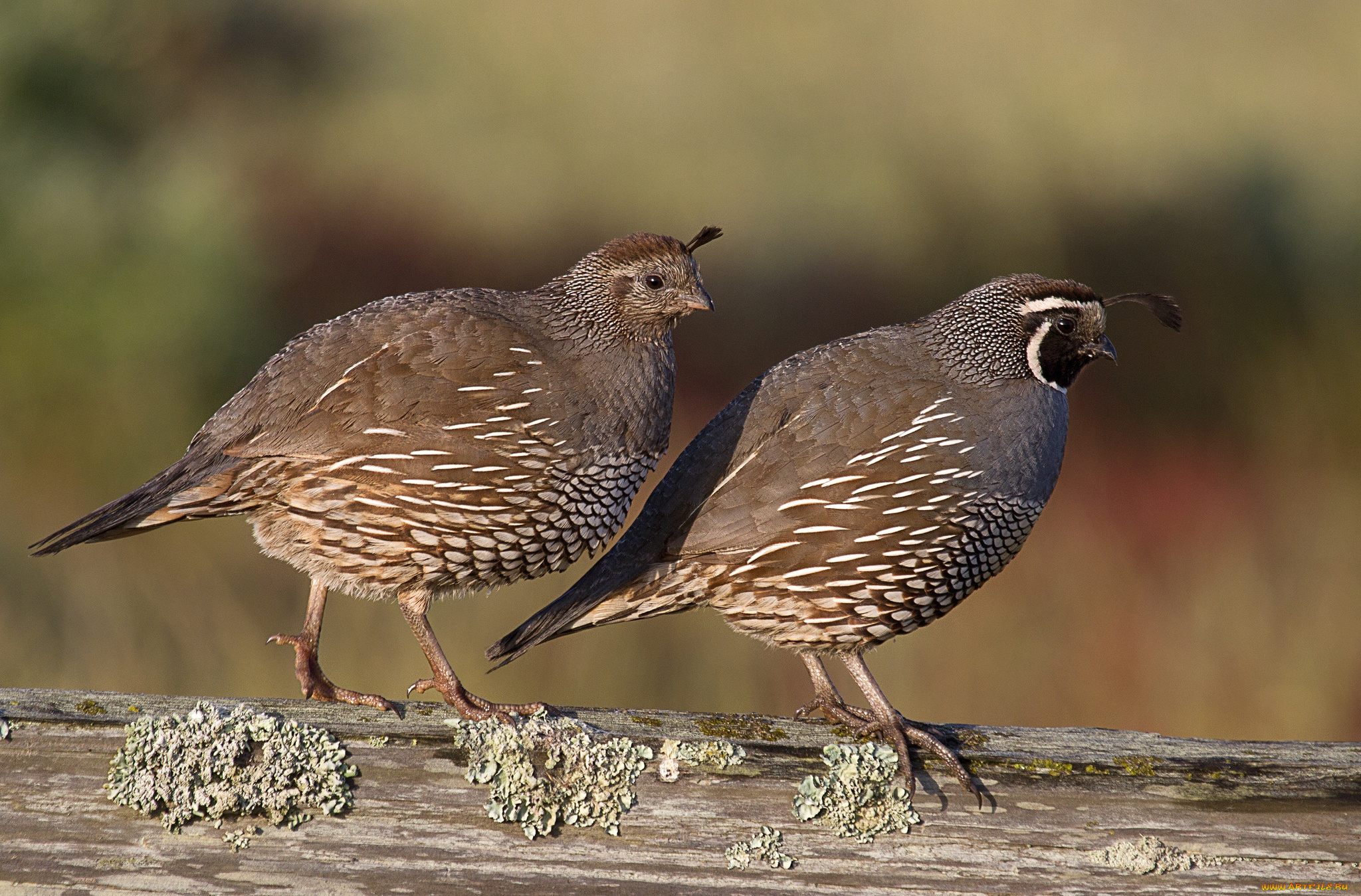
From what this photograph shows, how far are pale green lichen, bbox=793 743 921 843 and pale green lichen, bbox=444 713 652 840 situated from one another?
0.26 metres

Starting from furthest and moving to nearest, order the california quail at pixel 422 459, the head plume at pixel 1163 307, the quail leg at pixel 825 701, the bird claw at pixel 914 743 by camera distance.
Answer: the head plume at pixel 1163 307, the quail leg at pixel 825 701, the california quail at pixel 422 459, the bird claw at pixel 914 743

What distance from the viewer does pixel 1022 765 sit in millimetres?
2111

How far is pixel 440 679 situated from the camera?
264 centimetres

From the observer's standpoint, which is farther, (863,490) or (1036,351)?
(1036,351)

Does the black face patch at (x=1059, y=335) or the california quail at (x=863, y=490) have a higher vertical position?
the black face patch at (x=1059, y=335)

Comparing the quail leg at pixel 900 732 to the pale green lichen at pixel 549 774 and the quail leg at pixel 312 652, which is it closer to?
the pale green lichen at pixel 549 774

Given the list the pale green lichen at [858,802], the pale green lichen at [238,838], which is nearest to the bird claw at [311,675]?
the pale green lichen at [238,838]

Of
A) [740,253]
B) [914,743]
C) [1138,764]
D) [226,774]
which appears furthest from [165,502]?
[740,253]

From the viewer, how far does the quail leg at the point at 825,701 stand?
283cm

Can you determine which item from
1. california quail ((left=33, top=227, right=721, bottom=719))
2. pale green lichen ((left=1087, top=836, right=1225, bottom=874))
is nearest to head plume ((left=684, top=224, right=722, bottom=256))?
california quail ((left=33, top=227, right=721, bottom=719))

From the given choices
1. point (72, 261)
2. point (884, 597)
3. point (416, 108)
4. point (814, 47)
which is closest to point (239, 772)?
point (884, 597)

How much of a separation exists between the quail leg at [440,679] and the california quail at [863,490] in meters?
0.15

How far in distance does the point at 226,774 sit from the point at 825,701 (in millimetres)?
1478

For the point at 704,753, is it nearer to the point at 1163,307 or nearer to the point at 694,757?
the point at 694,757
